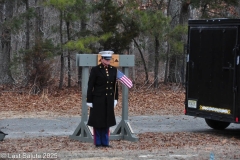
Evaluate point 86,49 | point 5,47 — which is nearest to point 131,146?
point 86,49

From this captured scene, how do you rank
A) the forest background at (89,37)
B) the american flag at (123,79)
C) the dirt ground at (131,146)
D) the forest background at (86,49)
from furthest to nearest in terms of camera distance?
the forest background at (89,37) < the forest background at (86,49) < the american flag at (123,79) < the dirt ground at (131,146)

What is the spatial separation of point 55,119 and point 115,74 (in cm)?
535

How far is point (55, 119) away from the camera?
16906 mm

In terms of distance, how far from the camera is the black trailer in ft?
44.1

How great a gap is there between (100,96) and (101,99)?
6 centimetres

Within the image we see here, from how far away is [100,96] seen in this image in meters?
11.8

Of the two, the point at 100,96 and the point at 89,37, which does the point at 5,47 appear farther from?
the point at 100,96

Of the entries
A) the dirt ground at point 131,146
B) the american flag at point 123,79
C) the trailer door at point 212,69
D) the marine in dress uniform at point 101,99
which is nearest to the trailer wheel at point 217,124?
the dirt ground at point 131,146

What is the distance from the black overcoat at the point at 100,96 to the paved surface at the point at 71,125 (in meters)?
2.38

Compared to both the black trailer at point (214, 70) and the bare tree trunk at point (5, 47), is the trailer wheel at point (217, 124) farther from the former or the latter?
the bare tree trunk at point (5, 47)

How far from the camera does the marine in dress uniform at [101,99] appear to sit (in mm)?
11750

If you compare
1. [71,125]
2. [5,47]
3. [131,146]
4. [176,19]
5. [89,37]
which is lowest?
[71,125]

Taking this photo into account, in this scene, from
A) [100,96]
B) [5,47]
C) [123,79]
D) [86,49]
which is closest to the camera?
[100,96]

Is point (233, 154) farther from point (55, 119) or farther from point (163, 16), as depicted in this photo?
point (163, 16)
